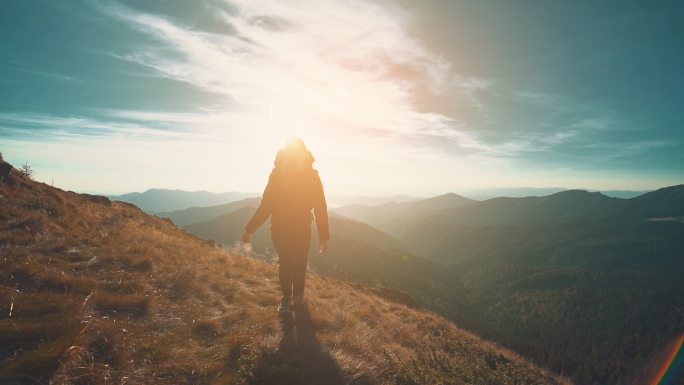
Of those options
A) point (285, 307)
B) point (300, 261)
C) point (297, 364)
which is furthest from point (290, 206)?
point (297, 364)

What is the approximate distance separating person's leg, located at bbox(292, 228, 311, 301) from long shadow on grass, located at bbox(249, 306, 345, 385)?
1.62m

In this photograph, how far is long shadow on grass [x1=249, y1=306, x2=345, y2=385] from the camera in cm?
497

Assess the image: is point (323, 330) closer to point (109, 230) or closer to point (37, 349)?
point (37, 349)

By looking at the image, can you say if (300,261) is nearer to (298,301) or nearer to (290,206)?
(298,301)

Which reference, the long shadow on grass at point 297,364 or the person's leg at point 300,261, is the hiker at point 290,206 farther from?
the long shadow on grass at point 297,364

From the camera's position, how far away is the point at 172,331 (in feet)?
20.0

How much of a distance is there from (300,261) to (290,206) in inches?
52.5

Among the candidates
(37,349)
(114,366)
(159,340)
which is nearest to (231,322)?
(159,340)

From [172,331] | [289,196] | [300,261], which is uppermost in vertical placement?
[289,196]

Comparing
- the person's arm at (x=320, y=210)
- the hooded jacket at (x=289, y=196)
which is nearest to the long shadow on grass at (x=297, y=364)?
the hooded jacket at (x=289, y=196)

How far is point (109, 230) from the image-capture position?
1397 centimetres

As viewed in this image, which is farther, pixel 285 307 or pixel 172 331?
pixel 285 307

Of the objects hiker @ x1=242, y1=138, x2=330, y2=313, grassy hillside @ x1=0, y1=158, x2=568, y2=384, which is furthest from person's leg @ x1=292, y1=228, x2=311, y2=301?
grassy hillside @ x1=0, y1=158, x2=568, y2=384

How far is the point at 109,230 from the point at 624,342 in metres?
253
